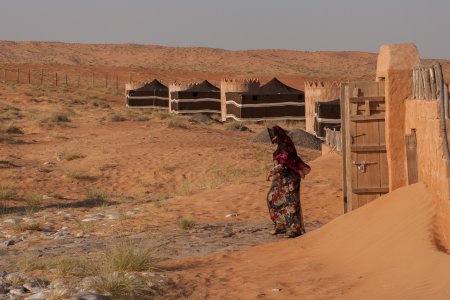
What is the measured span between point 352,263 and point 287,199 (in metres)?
2.63

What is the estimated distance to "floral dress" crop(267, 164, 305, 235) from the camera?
10453 mm

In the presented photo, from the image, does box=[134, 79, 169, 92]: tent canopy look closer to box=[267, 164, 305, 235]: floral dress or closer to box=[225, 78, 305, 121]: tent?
box=[225, 78, 305, 121]: tent

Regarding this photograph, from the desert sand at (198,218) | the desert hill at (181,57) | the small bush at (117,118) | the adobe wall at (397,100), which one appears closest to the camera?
the desert sand at (198,218)

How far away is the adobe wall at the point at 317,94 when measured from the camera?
→ 25.7m

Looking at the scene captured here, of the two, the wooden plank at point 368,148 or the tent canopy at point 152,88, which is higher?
the tent canopy at point 152,88

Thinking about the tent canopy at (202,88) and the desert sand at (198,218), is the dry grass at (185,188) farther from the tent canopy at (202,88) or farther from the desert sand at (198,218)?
the tent canopy at (202,88)

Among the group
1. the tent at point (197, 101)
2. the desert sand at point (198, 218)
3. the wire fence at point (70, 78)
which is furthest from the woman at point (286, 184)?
the wire fence at point (70, 78)

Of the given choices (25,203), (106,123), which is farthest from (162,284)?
(106,123)

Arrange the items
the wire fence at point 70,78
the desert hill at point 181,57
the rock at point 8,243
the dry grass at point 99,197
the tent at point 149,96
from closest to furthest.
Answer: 1. the rock at point 8,243
2. the dry grass at point 99,197
3. the tent at point 149,96
4. the wire fence at point 70,78
5. the desert hill at point 181,57

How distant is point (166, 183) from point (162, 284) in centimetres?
1095

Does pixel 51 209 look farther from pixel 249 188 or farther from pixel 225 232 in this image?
pixel 225 232

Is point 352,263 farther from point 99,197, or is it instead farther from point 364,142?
point 99,197

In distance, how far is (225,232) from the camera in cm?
1129

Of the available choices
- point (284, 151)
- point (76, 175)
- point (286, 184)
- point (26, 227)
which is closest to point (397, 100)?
point (284, 151)
